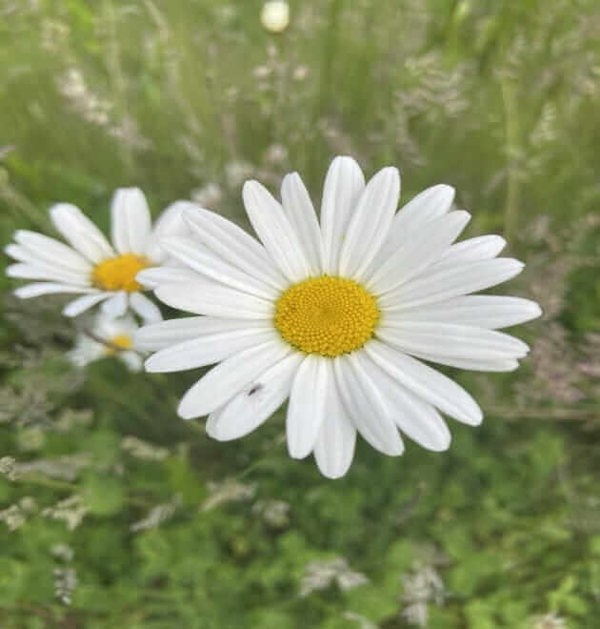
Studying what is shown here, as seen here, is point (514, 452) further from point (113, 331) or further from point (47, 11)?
point (47, 11)

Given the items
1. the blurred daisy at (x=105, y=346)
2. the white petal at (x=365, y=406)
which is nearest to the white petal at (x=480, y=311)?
the white petal at (x=365, y=406)

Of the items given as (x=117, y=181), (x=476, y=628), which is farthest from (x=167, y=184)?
(x=476, y=628)

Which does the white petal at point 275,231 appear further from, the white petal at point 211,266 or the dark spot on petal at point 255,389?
the dark spot on petal at point 255,389

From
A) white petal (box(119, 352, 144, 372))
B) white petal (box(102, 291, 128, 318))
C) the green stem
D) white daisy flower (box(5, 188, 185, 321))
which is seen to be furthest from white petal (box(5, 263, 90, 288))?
the green stem

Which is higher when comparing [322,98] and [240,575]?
[322,98]

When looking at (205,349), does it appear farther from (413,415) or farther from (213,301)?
(413,415)

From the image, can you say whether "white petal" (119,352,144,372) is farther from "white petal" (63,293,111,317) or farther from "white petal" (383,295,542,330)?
"white petal" (383,295,542,330)
